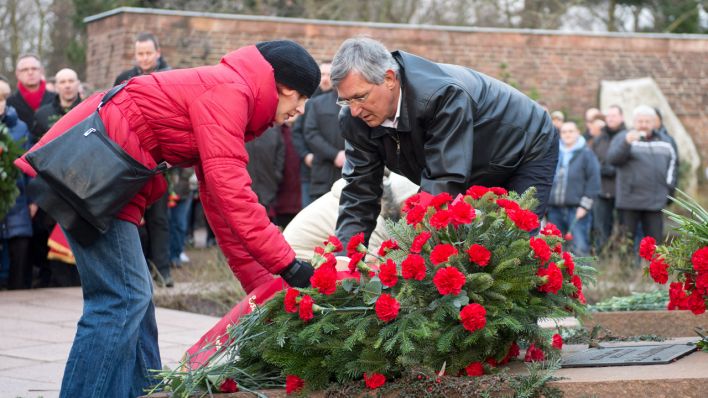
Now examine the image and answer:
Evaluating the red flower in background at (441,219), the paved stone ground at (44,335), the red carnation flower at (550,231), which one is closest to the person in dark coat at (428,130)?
the red carnation flower at (550,231)

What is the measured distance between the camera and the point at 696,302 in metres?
4.91

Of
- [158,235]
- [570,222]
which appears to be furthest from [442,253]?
[570,222]

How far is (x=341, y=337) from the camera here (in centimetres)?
409

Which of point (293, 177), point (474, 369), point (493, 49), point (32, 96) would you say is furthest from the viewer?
point (493, 49)

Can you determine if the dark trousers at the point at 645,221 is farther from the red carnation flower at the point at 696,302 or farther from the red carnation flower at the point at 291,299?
the red carnation flower at the point at 291,299

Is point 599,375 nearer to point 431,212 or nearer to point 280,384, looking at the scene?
point 431,212

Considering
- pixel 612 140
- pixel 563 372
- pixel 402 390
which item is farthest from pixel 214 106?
pixel 612 140

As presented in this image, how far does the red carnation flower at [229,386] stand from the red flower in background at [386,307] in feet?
2.35

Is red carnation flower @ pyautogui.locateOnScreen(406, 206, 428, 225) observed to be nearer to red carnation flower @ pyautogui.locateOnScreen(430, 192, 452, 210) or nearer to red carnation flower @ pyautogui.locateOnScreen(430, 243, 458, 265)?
red carnation flower @ pyautogui.locateOnScreen(430, 192, 452, 210)

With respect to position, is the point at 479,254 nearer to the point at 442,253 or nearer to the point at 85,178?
the point at 442,253

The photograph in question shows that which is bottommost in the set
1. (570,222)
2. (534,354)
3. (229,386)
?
(570,222)

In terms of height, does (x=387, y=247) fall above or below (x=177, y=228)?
above

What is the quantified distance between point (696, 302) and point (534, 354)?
1.00 meters

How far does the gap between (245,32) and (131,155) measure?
12.4m
